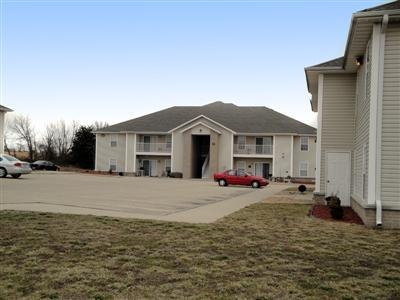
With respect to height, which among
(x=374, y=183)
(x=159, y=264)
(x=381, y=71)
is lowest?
(x=159, y=264)

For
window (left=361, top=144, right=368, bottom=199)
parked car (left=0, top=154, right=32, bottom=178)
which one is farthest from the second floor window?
window (left=361, top=144, right=368, bottom=199)

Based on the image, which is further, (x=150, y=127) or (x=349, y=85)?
(x=150, y=127)

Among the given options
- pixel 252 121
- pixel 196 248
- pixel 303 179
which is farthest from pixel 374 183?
pixel 252 121

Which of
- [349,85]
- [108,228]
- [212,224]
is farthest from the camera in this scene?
[349,85]

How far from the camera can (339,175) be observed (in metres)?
18.9

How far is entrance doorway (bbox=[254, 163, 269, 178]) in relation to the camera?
52.8m

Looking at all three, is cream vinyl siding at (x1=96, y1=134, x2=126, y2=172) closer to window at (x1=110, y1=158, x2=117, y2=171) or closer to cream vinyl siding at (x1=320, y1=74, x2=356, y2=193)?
window at (x1=110, y1=158, x2=117, y2=171)

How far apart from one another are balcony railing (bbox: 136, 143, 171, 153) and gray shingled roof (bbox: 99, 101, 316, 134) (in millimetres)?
1717

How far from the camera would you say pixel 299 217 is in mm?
13781

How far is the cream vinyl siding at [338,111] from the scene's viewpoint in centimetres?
1844

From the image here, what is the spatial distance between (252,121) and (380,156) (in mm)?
43377

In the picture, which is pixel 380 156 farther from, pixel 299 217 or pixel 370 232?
pixel 299 217

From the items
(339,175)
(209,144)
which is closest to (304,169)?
(209,144)

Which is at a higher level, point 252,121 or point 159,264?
point 252,121
